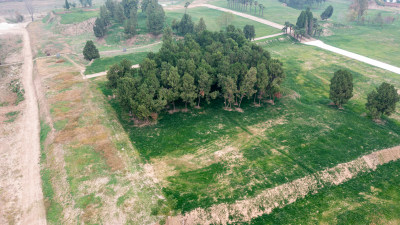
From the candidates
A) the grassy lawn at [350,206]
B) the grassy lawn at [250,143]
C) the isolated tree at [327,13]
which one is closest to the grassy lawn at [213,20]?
the isolated tree at [327,13]

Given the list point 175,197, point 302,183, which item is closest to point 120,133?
point 175,197

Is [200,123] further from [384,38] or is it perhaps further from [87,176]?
[384,38]

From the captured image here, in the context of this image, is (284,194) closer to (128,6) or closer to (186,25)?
(186,25)

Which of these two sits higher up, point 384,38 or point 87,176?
point 384,38

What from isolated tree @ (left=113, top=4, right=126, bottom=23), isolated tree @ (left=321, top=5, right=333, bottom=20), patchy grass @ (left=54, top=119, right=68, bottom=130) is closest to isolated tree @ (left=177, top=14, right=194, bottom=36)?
isolated tree @ (left=113, top=4, right=126, bottom=23)

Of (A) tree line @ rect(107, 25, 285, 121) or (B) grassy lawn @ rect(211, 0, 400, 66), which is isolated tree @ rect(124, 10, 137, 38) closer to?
(A) tree line @ rect(107, 25, 285, 121)

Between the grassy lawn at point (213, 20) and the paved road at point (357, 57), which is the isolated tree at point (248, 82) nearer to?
the paved road at point (357, 57)

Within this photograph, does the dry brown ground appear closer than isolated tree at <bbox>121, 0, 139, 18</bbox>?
Yes
